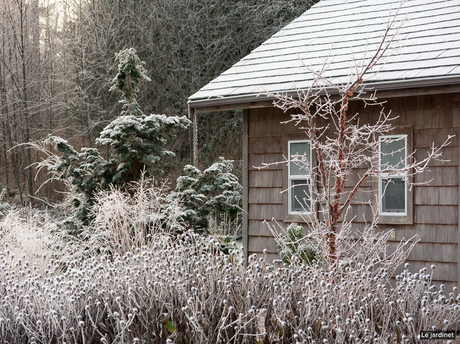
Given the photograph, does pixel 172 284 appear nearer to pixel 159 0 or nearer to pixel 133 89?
pixel 133 89

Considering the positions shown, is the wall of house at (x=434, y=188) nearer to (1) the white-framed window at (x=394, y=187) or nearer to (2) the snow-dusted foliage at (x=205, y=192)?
(1) the white-framed window at (x=394, y=187)

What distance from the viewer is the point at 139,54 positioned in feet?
59.6

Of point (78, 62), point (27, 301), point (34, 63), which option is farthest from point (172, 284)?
point (34, 63)

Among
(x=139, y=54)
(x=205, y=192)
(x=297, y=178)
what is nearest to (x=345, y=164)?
(x=297, y=178)

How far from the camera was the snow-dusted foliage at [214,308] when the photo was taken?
402 centimetres

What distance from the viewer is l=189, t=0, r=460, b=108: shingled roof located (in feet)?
22.3

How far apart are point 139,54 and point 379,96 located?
494 inches

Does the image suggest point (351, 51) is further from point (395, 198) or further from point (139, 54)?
point (139, 54)

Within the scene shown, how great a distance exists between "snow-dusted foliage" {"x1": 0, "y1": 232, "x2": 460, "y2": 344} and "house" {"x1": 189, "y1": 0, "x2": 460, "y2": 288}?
7.28 ft

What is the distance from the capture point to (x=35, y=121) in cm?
1880

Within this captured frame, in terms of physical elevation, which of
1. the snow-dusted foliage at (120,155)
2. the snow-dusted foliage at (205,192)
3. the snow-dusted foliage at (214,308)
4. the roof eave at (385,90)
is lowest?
the snow-dusted foliage at (214,308)

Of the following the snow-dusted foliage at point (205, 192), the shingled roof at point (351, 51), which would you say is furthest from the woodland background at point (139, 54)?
the shingled roof at point (351, 51)

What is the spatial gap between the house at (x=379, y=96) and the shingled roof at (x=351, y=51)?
0.02m

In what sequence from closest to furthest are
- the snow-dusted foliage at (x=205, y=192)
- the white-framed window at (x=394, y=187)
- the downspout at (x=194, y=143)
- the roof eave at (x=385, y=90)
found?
the roof eave at (x=385, y=90) < the white-framed window at (x=394, y=187) < the snow-dusted foliage at (x=205, y=192) < the downspout at (x=194, y=143)
